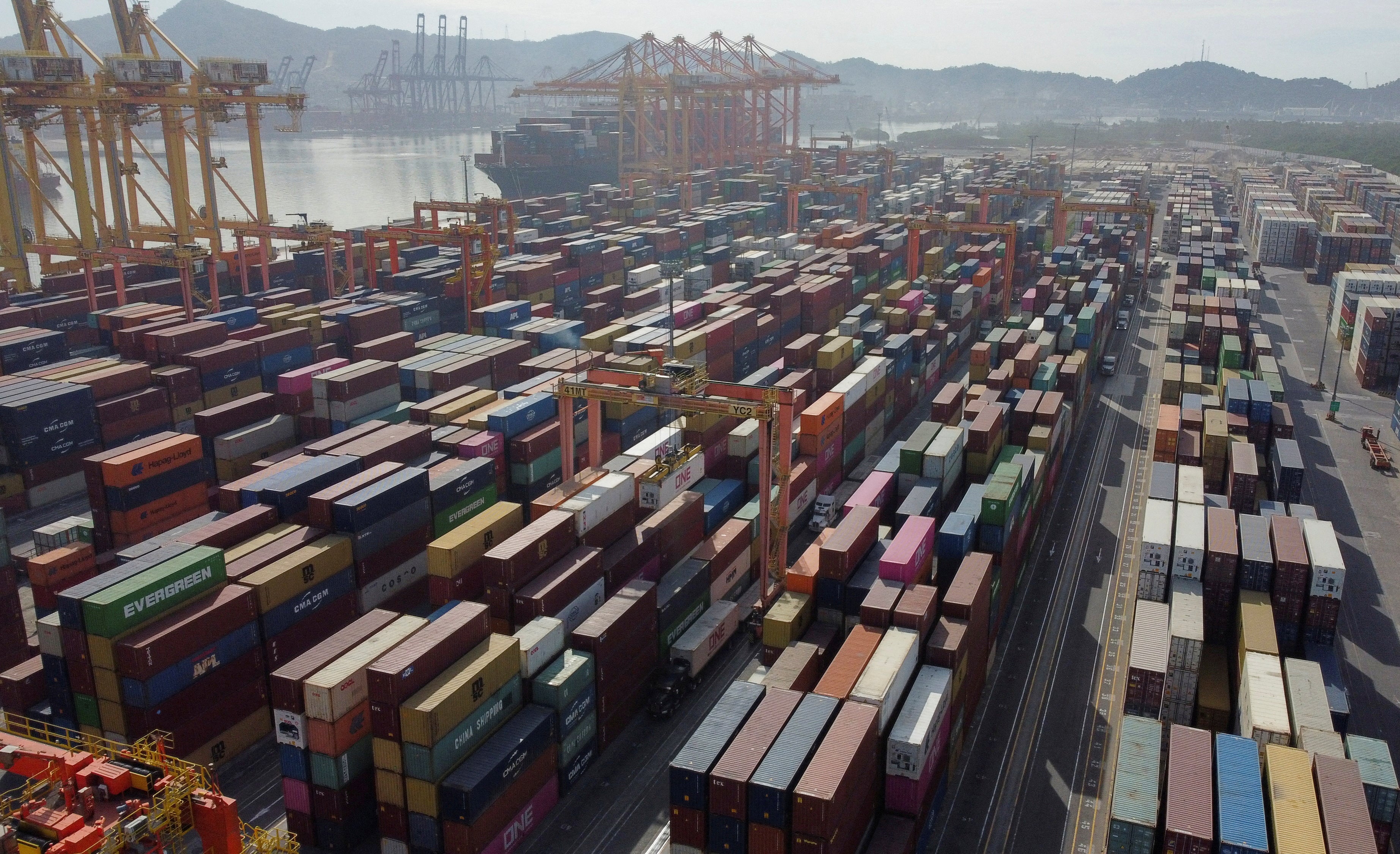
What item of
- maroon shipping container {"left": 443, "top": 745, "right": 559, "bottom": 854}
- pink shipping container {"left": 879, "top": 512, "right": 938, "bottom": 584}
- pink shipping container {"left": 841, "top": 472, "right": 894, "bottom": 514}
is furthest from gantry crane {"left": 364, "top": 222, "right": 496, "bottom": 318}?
maroon shipping container {"left": 443, "top": 745, "right": 559, "bottom": 854}

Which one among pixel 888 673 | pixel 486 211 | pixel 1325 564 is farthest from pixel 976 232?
pixel 888 673

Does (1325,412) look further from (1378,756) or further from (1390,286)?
(1378,756)

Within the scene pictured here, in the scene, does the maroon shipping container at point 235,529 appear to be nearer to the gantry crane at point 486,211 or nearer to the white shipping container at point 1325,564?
the white shipping container at point 1325,564

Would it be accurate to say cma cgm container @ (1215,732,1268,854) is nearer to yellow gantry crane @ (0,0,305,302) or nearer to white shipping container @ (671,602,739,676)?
white shipping container @ (671,602,739,676)

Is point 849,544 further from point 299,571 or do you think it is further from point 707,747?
point 299,571

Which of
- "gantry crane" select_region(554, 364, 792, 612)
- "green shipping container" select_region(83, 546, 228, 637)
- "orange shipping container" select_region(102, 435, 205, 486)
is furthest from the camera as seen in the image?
"orange shipping container" select_region(102, 435, 205, 486)

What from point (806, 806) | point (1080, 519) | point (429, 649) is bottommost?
point (1080, 519)

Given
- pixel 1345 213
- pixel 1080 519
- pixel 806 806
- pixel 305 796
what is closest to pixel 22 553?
pixel 305 796
